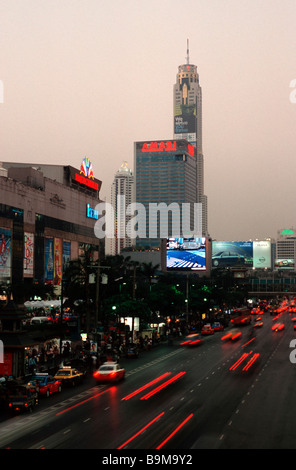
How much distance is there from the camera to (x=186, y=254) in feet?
538

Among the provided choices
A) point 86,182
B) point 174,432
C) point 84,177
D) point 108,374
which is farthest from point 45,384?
point 86,182

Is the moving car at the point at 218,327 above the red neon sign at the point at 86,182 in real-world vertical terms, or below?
below

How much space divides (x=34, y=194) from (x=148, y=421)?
96.9 metres

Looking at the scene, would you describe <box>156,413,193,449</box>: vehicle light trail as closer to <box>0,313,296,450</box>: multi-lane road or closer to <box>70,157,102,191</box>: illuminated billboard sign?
<box>0,313,296,450</box>: multi-lane road

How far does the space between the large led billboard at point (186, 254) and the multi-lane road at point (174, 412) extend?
110 m

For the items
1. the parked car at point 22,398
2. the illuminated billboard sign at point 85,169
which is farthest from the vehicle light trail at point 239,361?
the illuminated billboard sign at point 85,169

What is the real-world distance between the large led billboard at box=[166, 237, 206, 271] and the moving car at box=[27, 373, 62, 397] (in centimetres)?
12531

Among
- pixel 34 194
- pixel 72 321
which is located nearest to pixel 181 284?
pixel 34 194

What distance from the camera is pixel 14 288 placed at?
90.1 metres

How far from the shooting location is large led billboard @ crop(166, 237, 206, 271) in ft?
532

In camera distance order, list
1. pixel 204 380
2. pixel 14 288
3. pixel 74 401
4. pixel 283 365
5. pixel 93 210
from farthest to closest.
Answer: pixel 93 210 < pixel 14 288 < pixel 283 365 < pixel 204 380 < pixel 74 401

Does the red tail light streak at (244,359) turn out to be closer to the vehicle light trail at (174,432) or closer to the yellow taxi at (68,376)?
the yellow taxi at (68,376)

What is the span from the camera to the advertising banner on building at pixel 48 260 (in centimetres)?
12438
